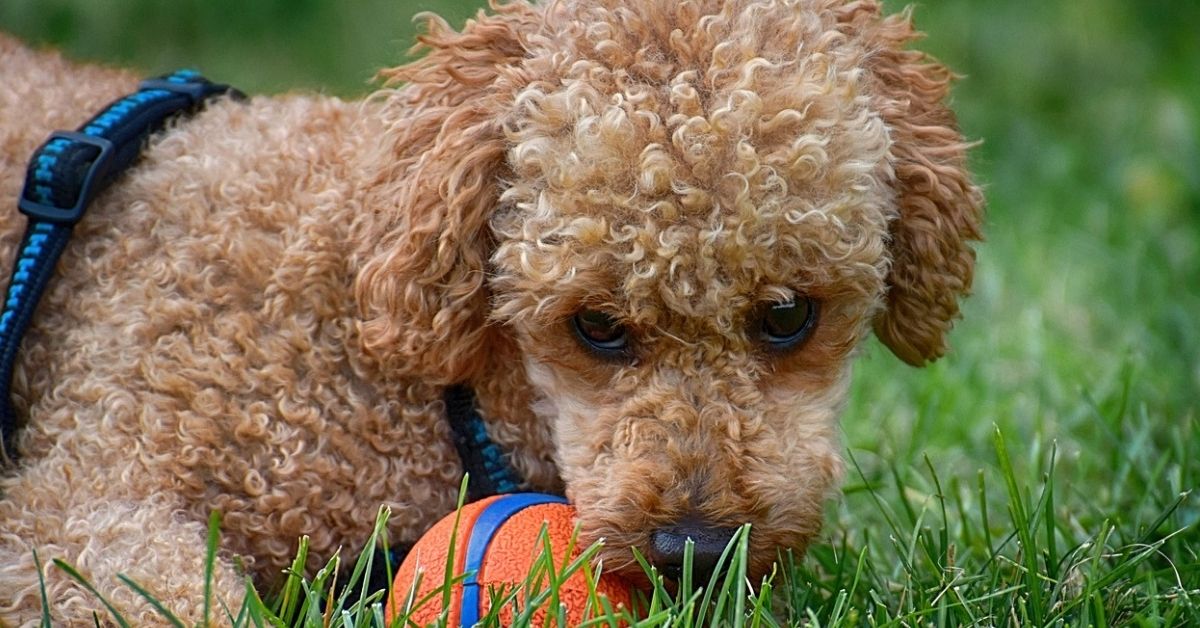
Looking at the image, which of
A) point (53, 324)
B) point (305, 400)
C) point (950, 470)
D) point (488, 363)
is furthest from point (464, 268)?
point (950, 470)

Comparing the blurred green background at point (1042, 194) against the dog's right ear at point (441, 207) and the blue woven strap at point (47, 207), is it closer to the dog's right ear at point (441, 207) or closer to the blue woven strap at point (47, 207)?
the blue woven strap at point (47, 207)

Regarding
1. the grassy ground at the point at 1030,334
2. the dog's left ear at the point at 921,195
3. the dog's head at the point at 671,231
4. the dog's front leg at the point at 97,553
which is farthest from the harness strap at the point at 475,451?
the dog's left ear at the point at 921,195

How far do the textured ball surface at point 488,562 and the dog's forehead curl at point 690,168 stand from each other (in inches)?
16.8

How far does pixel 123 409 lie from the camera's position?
3.21 meters

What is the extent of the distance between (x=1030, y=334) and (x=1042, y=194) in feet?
5.40

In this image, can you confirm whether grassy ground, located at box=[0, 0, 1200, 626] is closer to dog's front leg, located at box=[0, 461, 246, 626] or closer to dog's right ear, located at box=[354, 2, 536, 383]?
dog's right ear, located at box=[354, 2, 536, 383]

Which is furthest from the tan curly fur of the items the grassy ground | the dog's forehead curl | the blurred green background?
the blurred green background

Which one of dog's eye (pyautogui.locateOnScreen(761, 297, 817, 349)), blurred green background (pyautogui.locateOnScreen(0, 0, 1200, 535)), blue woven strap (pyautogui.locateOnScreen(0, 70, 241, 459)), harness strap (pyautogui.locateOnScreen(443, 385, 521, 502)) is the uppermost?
blue woven strap (pyautogui.locateOnScreen(0, 70, 241, 459))

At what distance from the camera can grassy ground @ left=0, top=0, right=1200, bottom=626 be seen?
320cm

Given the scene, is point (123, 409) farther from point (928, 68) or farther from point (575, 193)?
point (928, 68)

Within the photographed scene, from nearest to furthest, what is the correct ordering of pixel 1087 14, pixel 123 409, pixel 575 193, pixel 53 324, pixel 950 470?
pixel 575 193
pixel 123 409
pixel 53 324
pixel 950 470
pixel 1087 14

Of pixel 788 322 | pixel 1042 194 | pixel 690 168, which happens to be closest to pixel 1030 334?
pixel 1042 194

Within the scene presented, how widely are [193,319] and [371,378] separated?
42 centimetres

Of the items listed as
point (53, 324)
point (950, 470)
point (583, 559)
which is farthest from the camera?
point (950, 470)
